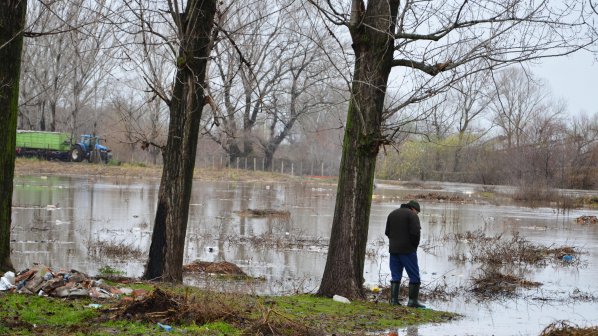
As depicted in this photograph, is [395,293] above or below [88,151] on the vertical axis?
below

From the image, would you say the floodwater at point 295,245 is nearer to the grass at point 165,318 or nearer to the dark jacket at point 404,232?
the dark jacket at point 404,232

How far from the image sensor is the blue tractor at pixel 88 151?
5860 cm

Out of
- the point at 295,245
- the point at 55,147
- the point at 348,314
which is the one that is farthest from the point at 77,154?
the point at 348,314

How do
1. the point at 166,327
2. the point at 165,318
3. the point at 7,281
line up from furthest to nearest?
the point at 7,281 < the point at 165,318 < the point at 166,327

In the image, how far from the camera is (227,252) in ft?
59.7

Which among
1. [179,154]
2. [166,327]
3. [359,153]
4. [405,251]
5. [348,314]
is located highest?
[359,153]

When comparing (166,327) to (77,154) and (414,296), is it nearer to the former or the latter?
(414,296)

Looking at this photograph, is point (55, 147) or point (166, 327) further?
point (55, 147)

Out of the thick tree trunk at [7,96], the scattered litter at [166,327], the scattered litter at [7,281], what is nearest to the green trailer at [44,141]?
the thick tree trunk at [7,96]

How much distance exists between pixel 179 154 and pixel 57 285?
3.21m

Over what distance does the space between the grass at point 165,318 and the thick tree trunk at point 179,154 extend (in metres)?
2.44

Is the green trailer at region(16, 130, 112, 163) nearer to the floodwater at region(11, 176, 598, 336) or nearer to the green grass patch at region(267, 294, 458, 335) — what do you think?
the floodwater at region(11, 176, 598, 336)

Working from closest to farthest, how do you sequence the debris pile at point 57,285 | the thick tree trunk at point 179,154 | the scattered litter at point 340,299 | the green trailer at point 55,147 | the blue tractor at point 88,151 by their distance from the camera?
the debris pile at point 57,285 < the scattered litter at point 340,299 < the thick tree trunk at point 179,154 < the green trailer at point 55,147 < the blue tractor at point 88,151

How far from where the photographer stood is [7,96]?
11398 mm
